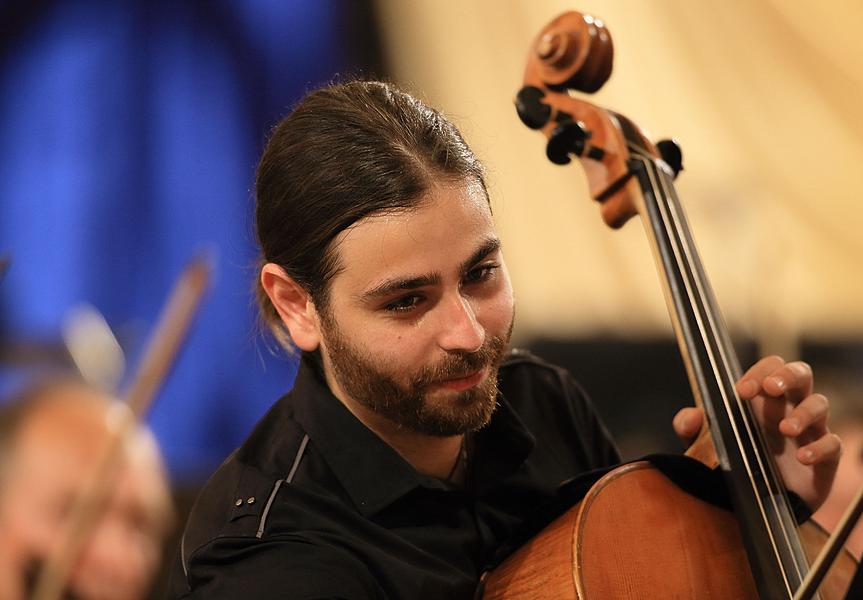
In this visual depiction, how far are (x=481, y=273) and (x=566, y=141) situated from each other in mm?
320

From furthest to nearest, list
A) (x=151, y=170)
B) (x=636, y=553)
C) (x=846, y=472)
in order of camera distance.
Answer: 1. (x=151, y=170)
2. (x=846, y=472)
3. (x=636, y=553)

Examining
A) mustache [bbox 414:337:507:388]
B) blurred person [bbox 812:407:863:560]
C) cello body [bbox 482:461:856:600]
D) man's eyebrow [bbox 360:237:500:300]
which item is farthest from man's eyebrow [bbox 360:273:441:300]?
blurred person [bbox 812:407:863:560]

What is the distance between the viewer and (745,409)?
1.37 metres

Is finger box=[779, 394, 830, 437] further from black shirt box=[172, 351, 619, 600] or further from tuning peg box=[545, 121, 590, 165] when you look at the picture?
tuning peg box=[545, 121, 590, 165]

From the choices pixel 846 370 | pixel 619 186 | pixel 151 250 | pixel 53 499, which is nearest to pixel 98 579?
pixel 53 499

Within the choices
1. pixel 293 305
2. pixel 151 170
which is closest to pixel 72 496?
pixel 151 170

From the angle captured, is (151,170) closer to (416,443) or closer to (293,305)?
(293,305)

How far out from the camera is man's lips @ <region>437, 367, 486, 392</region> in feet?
4.27

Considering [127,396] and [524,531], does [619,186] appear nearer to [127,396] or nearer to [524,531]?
[524,531]

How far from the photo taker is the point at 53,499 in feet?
7.33

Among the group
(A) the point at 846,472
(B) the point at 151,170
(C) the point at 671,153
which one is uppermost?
(B) the point at 151,170

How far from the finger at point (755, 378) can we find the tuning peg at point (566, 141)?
432 millimetres

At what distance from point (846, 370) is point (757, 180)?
662 millimetres

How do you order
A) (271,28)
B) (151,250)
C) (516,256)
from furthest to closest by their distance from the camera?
(516,256) < (271,28) < (151,250)
